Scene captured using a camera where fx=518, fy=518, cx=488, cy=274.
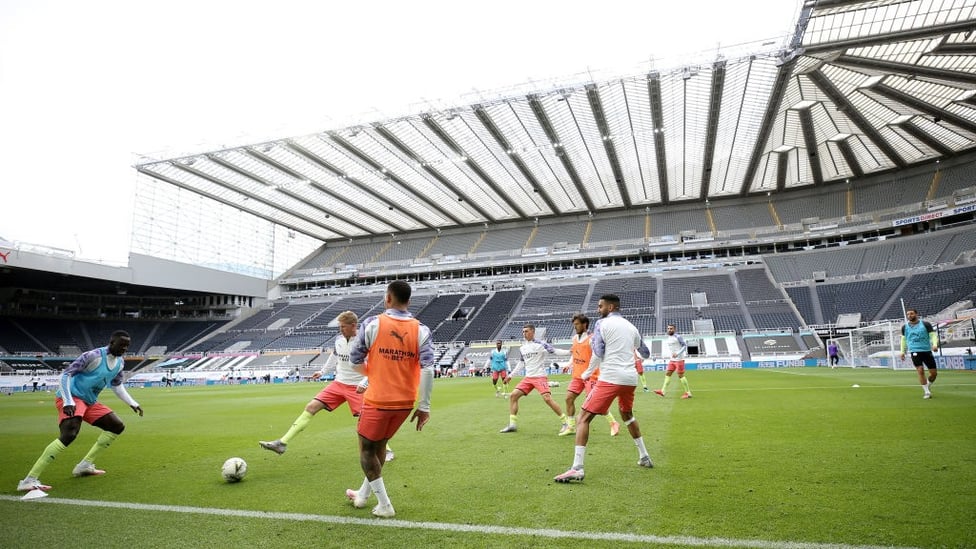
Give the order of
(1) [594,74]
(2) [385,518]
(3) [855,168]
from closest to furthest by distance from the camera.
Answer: (2) [385,518], (1) [594,74], (3) [855,168]

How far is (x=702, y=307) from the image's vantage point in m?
48.6

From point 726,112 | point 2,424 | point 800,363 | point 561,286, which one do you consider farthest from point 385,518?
point 561,286

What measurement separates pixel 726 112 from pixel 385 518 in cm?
3860

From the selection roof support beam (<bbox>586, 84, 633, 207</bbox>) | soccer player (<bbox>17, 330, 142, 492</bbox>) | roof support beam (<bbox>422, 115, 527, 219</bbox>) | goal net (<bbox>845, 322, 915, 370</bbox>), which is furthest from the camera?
roof support beam (<bbox>422, 115, 527, 219</bbox>)

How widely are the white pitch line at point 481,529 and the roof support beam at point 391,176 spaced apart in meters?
37.4

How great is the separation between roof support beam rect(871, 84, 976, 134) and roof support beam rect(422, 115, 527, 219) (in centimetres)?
2874

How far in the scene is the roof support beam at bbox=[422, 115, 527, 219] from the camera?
124 feet

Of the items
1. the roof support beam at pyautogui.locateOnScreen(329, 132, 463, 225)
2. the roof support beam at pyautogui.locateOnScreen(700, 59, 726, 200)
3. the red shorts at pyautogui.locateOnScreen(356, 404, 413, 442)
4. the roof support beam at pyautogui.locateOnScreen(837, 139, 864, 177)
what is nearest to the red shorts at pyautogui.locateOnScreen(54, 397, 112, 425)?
the red shorts at pyautogui.locateOnScreen(356, 404, 413, 442)

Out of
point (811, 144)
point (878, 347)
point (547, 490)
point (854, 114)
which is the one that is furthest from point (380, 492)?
point (811, 144)

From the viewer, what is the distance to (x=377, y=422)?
13.6 ft

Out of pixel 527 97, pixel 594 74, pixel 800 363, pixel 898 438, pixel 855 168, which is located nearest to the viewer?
pixel 898 438

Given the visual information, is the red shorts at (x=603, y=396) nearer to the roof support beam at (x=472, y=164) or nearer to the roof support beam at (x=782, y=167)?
the roof support beam at (x=472, y=164)

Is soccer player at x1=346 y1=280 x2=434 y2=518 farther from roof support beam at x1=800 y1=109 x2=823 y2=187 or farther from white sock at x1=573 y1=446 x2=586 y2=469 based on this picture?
roof support beam at x1=800 y1=109 x2=823 y2=187

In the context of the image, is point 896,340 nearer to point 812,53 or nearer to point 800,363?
point 800,363
